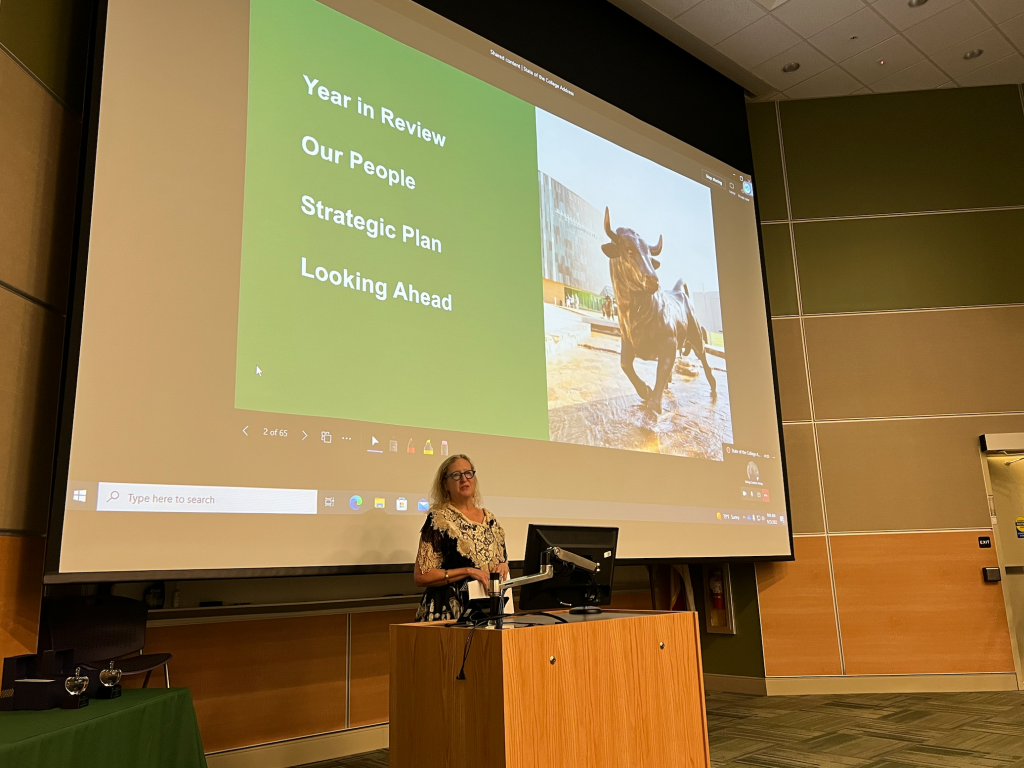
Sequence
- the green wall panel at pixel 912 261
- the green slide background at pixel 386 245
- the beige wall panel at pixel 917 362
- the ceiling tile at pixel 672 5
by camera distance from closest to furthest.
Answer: the green slide background at pixel 386 245 → the ceiling tile at pixel 672 5 → the beige wall panel at pixel 917 362 → the green wall panel at pixel 912 261

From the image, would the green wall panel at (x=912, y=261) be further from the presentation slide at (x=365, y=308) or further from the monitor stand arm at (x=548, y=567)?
the monitor stand arm at (x=548, y=567)

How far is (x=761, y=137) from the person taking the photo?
6262mm

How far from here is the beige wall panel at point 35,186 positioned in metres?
2.59

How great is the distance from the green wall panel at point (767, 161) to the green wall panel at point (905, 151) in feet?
0.27

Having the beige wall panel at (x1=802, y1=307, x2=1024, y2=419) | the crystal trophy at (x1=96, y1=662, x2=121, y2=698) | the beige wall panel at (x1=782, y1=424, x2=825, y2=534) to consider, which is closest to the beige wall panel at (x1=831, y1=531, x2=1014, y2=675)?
the beige wall panel at (x1=782, y1=424, x2=825, y2=534)

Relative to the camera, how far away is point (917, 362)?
581 cm

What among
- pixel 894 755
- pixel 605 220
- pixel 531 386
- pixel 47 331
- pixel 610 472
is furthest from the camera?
pixel 605 220

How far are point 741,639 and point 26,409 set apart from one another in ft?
15.4

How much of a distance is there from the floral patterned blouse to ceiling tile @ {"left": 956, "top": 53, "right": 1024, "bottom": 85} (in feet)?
18.9

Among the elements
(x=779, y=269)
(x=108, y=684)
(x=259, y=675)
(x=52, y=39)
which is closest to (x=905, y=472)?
(x=779, y=269)

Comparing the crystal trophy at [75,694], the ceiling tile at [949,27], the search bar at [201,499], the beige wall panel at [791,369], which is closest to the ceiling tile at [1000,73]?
the ceiling tile at [949,27]

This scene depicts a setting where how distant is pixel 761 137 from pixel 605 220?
2.49m

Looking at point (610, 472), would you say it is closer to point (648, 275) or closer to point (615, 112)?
point (648, 275)

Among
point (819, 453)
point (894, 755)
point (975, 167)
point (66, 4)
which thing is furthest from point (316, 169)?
point (975, 167)
